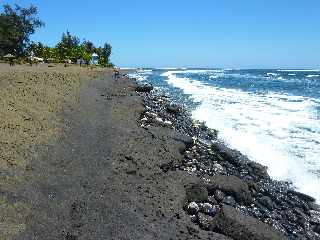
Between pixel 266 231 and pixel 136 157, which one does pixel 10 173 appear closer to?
pixel 136 157

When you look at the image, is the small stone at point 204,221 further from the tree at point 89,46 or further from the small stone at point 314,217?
the tree at point 89,46

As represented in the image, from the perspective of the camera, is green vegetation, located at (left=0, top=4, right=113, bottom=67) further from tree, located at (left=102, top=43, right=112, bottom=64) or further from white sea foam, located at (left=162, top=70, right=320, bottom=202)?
white sea foam, located at (left=162, top=70, right=320, bottom=202)

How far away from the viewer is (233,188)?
9305mm

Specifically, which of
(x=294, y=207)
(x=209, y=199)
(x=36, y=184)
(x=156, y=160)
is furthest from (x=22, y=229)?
(x=294, y=207)

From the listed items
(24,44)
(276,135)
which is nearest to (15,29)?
(24,44)

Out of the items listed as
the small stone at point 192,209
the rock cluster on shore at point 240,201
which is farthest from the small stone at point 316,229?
the small stone at point 192,209

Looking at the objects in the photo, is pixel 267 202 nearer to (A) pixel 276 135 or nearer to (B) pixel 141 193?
(B) pixel 141 193

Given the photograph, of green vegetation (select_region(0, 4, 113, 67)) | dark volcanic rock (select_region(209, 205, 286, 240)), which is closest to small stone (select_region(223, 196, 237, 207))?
dark volcanic rock (select_region(209, 205, 286, 240))

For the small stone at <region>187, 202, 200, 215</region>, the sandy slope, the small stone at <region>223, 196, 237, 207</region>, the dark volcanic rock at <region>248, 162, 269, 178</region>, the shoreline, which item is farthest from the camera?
the dark volcanic rock at <region>248, 162, 269, 178</region>

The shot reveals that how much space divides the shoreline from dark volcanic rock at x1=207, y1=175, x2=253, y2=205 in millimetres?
21

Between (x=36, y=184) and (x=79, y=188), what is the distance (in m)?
0.78

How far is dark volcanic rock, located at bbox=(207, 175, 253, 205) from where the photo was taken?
9250 mm

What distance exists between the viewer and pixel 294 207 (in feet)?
31.6

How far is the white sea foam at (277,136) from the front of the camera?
496 inches
